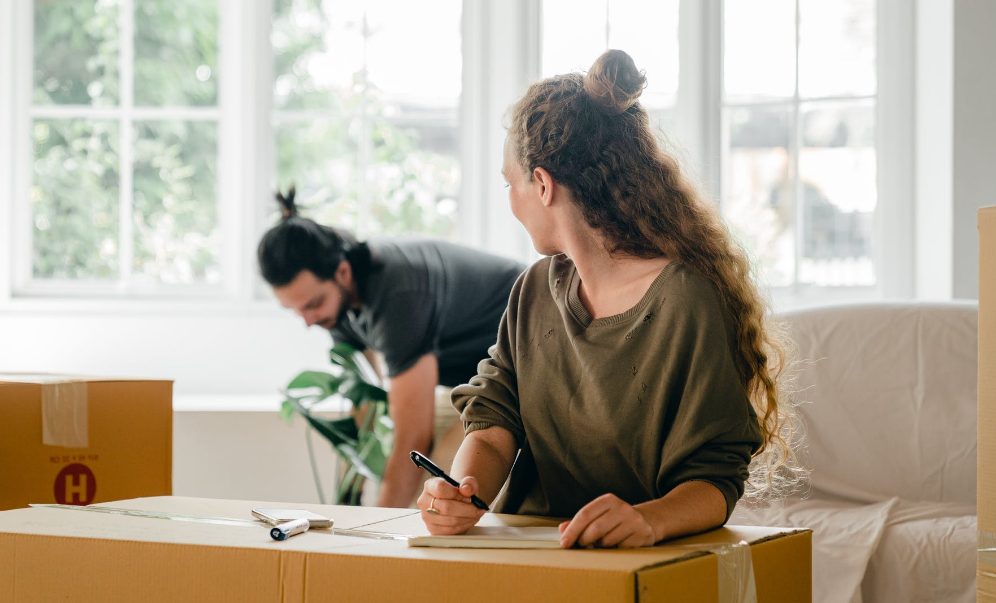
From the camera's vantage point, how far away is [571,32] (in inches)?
113

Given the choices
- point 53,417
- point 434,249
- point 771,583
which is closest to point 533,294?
point 771,583

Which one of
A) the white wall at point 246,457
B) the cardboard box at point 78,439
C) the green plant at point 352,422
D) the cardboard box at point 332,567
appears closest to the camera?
the cardboard box at point 332,567

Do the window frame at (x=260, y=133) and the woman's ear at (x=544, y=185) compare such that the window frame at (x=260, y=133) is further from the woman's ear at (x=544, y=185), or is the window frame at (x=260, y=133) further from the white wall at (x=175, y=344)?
the woman's ear at (x=544, y=185)

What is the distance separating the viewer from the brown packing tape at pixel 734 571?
0.75 metres

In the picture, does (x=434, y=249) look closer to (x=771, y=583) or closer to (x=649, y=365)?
→ (x=649, y=365)

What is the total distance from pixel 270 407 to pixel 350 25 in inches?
49.7

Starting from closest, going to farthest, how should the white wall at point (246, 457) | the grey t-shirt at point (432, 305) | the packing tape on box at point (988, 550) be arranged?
→ the packing tape on box at point (988, 550) < the grey t-shirt at point (432, 305) < the white wall at point (246, 457)

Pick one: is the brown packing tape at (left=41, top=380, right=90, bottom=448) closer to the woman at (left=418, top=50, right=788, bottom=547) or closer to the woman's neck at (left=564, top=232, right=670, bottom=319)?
the woman at (left=418, top=50, right=788, bottom=547)

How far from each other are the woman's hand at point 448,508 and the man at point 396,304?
1.01 meters

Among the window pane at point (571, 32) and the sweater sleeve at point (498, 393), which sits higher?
the window pane at point (571, 32)

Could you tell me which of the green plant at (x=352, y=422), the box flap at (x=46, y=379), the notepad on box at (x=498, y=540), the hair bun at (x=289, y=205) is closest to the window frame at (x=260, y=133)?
the green plant at (x=352, y=422)

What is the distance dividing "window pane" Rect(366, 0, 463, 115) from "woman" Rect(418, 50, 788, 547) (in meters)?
1.88

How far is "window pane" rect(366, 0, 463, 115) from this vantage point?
9.71ft

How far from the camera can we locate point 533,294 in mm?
1208
